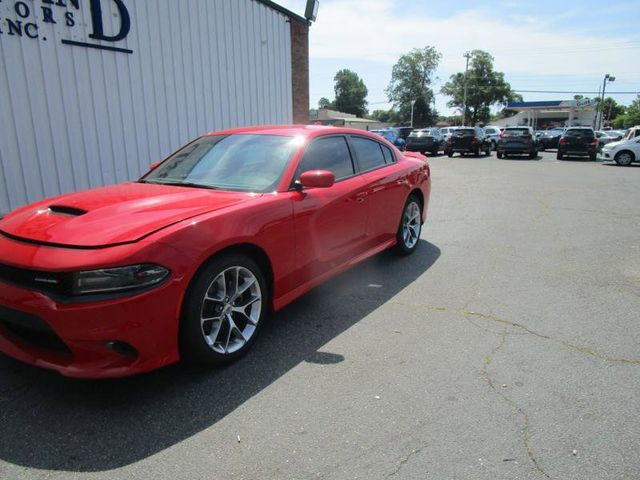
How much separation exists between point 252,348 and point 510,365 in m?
1.82

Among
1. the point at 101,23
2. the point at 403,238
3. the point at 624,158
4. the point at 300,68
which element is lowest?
the point at 624,158

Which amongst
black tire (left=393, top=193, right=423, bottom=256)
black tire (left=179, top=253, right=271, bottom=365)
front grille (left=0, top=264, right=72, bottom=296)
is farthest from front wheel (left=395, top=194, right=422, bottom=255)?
front grille (left=0, top=264, right=72, bottom=296)

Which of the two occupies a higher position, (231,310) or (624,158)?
(231,310)

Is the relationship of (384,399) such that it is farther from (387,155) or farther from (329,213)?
(387,155)

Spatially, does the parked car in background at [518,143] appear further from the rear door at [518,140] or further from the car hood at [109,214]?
the car hood at [109,214]

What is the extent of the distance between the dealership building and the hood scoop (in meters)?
4.11

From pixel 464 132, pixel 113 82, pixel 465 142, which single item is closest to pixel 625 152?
pixel 465 142

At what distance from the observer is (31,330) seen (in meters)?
2.63

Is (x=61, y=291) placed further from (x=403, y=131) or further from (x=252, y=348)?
(x=403, y=131)

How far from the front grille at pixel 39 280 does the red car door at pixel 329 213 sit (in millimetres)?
1632

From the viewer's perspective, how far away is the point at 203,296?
278 cm

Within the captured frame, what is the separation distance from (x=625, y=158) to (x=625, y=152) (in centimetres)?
25

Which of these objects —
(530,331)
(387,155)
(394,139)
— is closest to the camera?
(530,331)

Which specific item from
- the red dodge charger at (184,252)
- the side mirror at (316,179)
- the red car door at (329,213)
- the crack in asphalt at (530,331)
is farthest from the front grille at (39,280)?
the crack in asphalt at (530,331)
